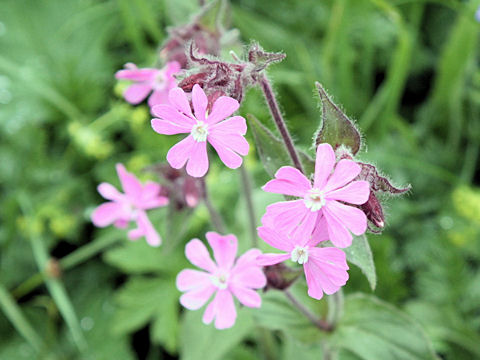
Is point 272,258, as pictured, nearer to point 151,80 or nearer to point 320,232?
point 320,232

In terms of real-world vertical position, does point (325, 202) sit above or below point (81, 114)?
above

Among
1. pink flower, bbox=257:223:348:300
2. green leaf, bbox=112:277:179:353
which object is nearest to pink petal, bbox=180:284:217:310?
pink flower, bbox=257:223:348:300

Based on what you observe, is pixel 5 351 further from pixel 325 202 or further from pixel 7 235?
pixel 325 202

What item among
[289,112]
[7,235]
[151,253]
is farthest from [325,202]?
[7,235]

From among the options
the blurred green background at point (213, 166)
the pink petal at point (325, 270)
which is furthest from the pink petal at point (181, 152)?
the blurred green background at point (213, 166)

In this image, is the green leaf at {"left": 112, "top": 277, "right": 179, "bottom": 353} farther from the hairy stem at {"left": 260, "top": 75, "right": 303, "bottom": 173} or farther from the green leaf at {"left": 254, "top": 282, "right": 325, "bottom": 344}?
the hairy stem at {"left": 260, "top": 75, "right": 303, "bottom": 173}

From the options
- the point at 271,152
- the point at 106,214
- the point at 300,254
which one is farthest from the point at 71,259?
the point at 300,254
